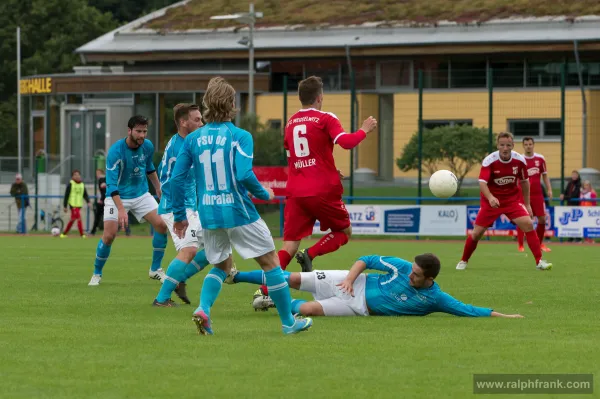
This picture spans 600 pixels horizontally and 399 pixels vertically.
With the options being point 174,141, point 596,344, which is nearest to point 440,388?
point 596,344

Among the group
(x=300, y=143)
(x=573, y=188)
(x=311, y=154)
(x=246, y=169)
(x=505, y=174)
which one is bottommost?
(x=573, y=188)

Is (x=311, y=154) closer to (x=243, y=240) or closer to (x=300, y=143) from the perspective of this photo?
(x=300, y=143)

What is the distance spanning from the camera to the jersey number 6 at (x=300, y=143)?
12039 mm

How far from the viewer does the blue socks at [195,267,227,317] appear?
9.38 metres

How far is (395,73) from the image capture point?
162 feet

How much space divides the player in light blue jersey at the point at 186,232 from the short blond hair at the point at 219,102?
7.15 ft

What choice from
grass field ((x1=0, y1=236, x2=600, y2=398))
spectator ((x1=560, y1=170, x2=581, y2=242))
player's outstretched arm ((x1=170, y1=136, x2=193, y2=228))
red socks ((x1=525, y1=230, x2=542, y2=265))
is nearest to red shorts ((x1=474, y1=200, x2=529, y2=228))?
red socks ((x1=525, y1=230, x2=542, y2=265))

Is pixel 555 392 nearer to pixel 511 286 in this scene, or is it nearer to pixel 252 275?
pixel 252 275

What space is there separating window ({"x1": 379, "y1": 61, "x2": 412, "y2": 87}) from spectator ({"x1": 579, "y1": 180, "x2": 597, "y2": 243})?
17.3 m

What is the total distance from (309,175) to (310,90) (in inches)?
36.1

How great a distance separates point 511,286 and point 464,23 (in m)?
35.6

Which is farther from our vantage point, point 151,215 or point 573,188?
point 573,188

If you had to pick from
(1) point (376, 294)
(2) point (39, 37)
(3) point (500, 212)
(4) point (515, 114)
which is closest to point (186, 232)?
(1) point (376, 294)

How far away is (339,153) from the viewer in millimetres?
A: 38406
